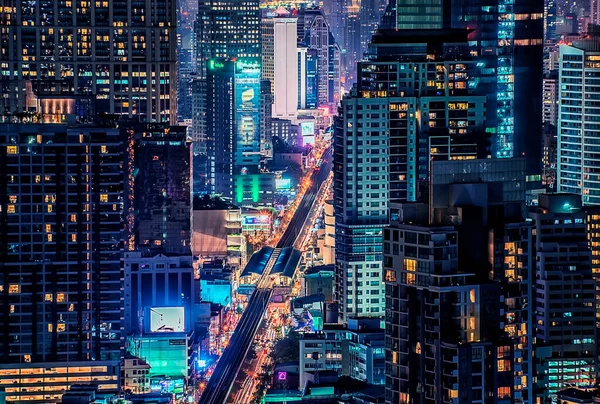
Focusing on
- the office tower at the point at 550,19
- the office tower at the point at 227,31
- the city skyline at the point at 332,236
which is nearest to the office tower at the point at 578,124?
the city skyline at the point at 332,236

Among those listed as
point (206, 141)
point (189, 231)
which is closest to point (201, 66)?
point (206, 141)

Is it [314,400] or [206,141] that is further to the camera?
[206,141]

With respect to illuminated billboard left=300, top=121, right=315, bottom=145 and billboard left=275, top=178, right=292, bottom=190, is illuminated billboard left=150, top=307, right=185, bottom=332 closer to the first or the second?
billboard left=275, top=178, right=292, bottom=190

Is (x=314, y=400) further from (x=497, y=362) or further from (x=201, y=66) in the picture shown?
(x=201, y=66)

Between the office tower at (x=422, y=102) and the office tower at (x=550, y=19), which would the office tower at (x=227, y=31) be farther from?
the office tower at (x=422, y=102)

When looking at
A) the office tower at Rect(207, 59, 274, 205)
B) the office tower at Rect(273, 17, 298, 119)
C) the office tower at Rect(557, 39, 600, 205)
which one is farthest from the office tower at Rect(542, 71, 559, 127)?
the office tower at Rect(273, 17, 298, 119)

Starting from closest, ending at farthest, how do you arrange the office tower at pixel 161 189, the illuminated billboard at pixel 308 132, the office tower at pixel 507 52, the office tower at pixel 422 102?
1. the office tower at pixel 422 102
2. the office tower at pixel 507 52
3. the office tower at pixel 161 189
4. the illuminated billboard at pixel 308 132
